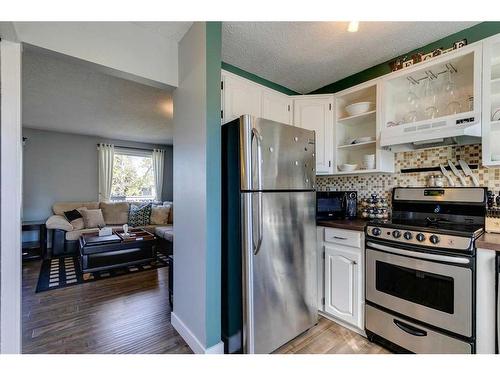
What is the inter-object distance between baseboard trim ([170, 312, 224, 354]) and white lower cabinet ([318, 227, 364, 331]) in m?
1.03

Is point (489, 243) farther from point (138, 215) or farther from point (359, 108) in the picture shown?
point (138, 215)

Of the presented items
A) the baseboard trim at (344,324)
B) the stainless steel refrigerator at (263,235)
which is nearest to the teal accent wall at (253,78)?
the stainless steel refrigerator at (263,235)

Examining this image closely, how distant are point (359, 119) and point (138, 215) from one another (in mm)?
4554

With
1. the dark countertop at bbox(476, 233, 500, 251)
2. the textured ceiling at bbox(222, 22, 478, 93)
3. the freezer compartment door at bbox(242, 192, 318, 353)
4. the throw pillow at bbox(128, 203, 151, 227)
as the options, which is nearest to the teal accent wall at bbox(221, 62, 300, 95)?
the textured ceiling at bbox(222, 22, 478, 93)

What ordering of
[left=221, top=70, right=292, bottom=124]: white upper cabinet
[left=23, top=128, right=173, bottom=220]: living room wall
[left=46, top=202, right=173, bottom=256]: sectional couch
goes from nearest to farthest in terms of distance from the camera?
[left=221, top=70, right=292, bottom=124]: white upper cabinet
[left=46, top=202, right=173, bottom=256]: sectional couch
[left=23, top=128, right=173, bottom=220]: living room wall

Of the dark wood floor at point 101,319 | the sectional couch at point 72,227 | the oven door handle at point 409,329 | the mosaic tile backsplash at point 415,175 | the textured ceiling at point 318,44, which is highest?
the textured ceiling at point 318,44

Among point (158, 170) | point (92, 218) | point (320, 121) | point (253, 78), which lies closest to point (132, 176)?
point (158, 170)

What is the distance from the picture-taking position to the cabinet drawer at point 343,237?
188 cm

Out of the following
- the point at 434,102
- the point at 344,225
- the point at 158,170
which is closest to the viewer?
the point at 344,225

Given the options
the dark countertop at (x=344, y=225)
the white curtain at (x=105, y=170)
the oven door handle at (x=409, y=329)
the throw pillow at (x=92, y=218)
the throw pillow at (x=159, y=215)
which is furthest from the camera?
the white curtain at (x=105, y=170)

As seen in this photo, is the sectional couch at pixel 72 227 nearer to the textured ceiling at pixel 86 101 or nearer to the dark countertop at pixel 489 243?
the textured ceiling at pixel 86 101

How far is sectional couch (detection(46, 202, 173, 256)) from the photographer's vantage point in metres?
3.97

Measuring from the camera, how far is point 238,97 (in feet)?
6.70

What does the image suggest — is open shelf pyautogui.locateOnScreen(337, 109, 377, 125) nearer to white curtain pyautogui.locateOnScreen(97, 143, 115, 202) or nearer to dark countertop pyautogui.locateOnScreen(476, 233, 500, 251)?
dark countertop pyautogui.locateOnScreen(476, 233, 500, 251)
